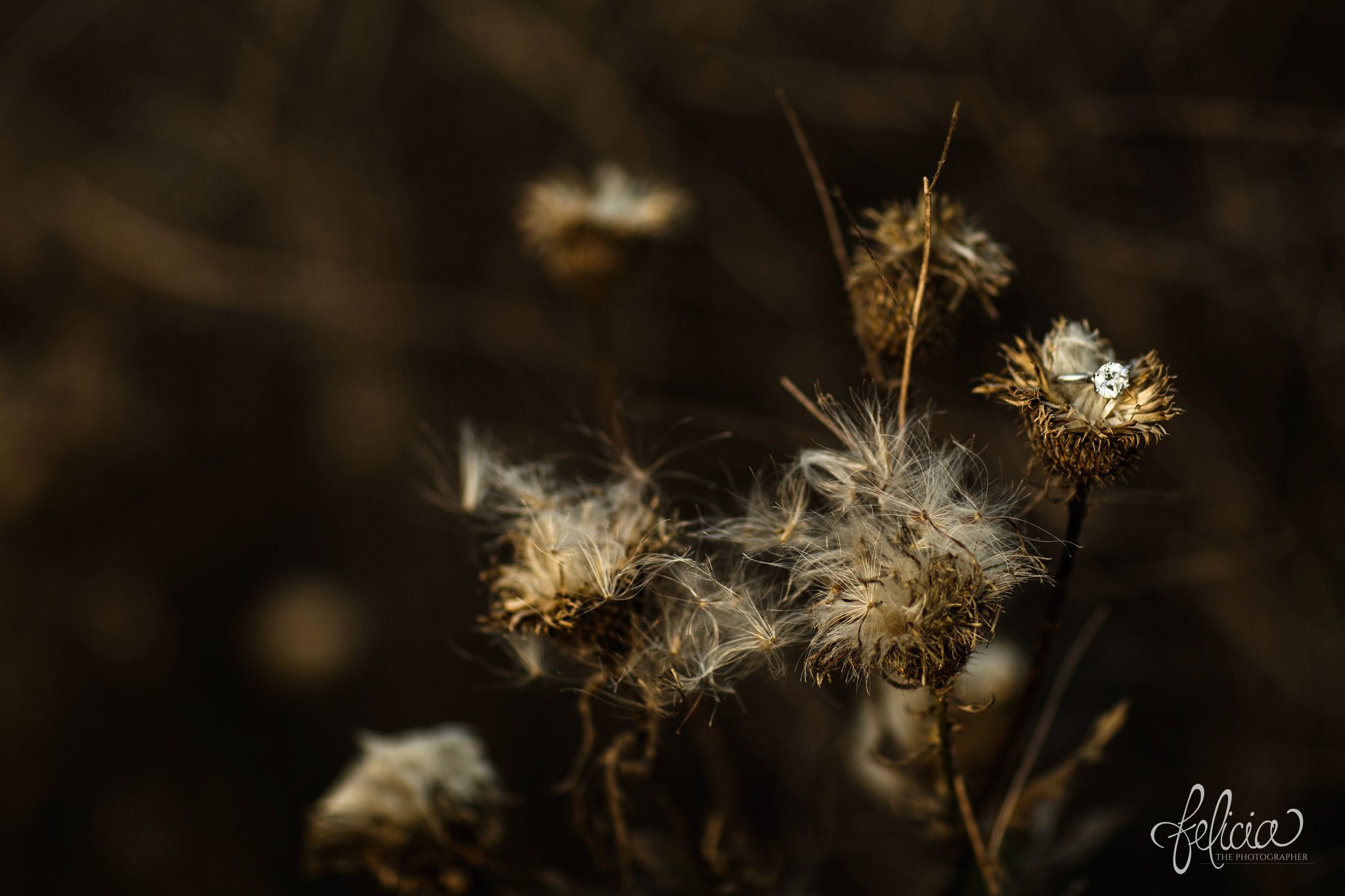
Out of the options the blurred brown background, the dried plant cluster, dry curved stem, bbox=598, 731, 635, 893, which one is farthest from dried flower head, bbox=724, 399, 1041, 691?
the blurred brown background

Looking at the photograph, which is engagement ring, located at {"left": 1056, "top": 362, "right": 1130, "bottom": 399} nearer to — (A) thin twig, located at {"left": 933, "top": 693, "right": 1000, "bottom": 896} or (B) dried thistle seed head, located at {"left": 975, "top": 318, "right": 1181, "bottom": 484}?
(B) dried thistle seed head, located at {"left": 975, "top": 318, "right": 1181, "bottom": 484}

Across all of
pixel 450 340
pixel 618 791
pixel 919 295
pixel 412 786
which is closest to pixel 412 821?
pixel 412 786

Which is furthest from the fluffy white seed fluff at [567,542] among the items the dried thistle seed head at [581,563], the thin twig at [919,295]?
the thin twig at [919,295]

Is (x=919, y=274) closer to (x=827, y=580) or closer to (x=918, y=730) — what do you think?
(x=827, y=580)

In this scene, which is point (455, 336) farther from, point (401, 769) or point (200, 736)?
point (401, 769)

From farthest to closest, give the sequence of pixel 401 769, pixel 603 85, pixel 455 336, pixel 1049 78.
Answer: pixel 455 336
pixel 603 85
pixel 1049 78
pixel 401 769

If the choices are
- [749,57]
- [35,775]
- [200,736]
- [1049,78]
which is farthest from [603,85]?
[35,775]
